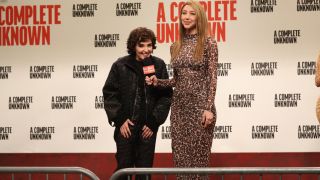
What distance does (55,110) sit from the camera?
6.53m

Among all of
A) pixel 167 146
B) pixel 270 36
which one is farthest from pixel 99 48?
pixel 270 36

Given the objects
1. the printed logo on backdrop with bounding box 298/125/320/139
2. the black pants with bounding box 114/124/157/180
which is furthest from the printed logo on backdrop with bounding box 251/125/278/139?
the black pants with bounding box 114/124/157/180

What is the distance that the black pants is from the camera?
4781 mm

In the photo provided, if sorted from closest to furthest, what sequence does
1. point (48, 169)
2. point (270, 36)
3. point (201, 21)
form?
point (48, 169) → point (201, 21) → point (270, 36)

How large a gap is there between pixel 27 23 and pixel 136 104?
85.3 inches

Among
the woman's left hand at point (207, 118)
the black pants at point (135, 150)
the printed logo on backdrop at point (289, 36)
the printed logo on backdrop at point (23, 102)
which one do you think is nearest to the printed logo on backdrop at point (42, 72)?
the printed logo on backdrop at point (23, 102)

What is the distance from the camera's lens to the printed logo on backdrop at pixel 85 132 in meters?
6.47

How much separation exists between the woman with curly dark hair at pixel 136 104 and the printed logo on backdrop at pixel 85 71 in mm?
1610

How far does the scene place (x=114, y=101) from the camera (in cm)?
487

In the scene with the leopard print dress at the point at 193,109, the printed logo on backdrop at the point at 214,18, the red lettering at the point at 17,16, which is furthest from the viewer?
the red lettering at the point at 17,16

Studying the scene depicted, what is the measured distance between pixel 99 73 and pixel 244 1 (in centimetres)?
154

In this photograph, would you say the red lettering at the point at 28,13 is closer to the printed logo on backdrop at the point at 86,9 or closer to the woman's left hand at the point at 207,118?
the printed logo on backdrop at the point at 86,9

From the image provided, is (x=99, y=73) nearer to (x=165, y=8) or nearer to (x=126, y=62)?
(x=165, y=8)

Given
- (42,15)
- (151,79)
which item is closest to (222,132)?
(151,79)
